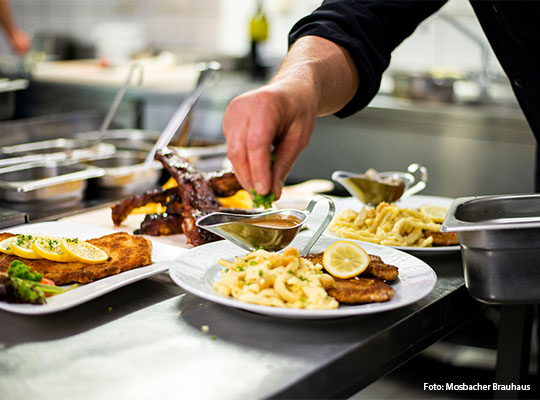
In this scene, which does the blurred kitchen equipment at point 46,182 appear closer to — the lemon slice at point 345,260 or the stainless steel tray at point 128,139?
the stainless steel tray at point 128,139

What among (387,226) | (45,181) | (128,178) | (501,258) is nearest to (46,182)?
(45,181)

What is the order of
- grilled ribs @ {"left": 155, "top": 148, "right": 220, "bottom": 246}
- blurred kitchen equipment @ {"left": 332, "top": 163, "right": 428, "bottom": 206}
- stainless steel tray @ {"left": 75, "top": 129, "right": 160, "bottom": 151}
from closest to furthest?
1. grilled ribs @ {"left": 155, "top": 148, "right": 220, "bottom": 246}
2. blurred kitchen equipment @ {"left": 332, "top": 163, "right": 428, "bottom": 206}
3. stainless steel tray @ {"left": 75, "top": 129, "right": 160, "bottom": 151}

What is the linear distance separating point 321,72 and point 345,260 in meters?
0.49

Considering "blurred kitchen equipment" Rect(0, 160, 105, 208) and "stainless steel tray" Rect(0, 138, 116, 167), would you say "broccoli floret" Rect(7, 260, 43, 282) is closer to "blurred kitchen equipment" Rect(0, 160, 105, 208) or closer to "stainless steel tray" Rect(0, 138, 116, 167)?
"blurred kitchen equipment" Rect(0, 160, 105, 208)

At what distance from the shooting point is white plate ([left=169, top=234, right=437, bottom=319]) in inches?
41.9

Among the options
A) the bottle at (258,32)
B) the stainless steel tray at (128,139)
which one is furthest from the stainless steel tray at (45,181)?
the bottle at (258,32)

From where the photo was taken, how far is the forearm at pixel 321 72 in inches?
56.9

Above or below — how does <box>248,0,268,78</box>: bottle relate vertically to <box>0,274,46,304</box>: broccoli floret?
above

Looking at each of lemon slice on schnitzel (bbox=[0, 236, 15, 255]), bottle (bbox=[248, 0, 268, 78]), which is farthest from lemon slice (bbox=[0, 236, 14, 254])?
bottle (bbox=[248, 0, 268, 78])

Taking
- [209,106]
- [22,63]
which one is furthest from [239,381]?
[22,63]

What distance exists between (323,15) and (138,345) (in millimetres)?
989

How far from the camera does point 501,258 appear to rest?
1.13m

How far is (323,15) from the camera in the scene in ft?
5.49

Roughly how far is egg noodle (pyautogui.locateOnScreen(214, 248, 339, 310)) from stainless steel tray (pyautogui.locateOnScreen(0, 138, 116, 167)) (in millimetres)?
1222
